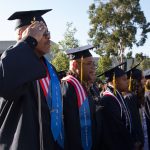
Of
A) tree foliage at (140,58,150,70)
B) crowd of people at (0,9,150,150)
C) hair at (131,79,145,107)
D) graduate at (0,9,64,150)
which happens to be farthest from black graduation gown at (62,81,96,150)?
tree foliage at (140,58,150,70)

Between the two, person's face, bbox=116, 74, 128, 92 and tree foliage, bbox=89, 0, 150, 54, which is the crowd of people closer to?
person's face, bbox=116, 74, 128, 92

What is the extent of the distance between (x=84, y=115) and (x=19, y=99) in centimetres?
134

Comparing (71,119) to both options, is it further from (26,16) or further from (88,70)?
(26,16)

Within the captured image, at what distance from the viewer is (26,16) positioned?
3.07m

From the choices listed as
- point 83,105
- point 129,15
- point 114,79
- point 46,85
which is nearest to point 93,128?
point 83,105

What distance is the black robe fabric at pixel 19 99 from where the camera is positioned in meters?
2.28

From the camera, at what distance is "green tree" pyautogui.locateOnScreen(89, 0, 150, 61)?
108 feet

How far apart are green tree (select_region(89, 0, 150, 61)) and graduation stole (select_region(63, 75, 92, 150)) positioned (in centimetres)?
2904

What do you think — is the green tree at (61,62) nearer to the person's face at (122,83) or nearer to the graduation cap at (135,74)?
the graduation cap at (135,74)

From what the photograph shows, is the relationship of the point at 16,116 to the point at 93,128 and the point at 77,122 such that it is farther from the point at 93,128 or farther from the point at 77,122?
the point at 93,128

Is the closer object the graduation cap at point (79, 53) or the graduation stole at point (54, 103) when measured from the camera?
the graduation stole at point (54, 103)

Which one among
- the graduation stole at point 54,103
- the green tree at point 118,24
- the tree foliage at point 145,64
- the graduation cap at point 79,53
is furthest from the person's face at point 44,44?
Answer: the tree foliage at point 145,64

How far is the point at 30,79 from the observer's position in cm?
234

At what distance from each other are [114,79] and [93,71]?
147cm
